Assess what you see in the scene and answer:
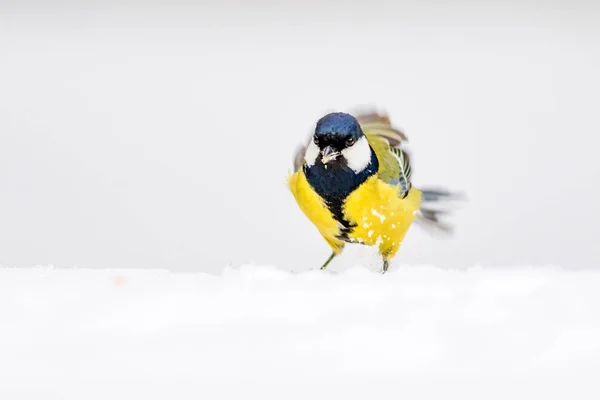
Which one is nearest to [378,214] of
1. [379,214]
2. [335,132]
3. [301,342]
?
[379,214]

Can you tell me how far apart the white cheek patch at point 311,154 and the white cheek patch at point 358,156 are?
0.03 m

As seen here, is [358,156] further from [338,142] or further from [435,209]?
[435,209]

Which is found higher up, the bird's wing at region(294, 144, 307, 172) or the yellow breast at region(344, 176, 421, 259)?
the bird's wing at region(294, 144, 307, 172)

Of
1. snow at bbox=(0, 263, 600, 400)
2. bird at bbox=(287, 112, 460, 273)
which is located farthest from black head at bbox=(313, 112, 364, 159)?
snow at bbox=(0, 263, 600, 400)

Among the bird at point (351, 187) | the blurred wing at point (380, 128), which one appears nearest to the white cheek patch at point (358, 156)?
the bird at point (351, 187)

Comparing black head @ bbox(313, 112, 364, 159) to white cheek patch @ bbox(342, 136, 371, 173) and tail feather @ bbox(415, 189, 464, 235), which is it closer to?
white cheek patch @ bbox(342, 136, 371, 173)

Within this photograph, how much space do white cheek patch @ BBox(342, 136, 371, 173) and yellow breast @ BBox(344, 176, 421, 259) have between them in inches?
0.7

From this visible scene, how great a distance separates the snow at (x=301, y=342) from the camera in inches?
11.7

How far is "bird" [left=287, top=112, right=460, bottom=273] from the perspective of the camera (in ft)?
2.68

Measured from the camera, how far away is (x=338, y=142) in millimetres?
812

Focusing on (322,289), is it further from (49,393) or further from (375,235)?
(375,235)

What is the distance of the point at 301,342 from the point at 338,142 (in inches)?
20.3

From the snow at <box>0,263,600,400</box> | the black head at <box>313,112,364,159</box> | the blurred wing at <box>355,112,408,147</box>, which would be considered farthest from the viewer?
the blurred wing at <box>355,112,408,147</box>

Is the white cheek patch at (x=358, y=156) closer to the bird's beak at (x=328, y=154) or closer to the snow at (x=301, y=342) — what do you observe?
the bird's beak at (x=328, y=154)
